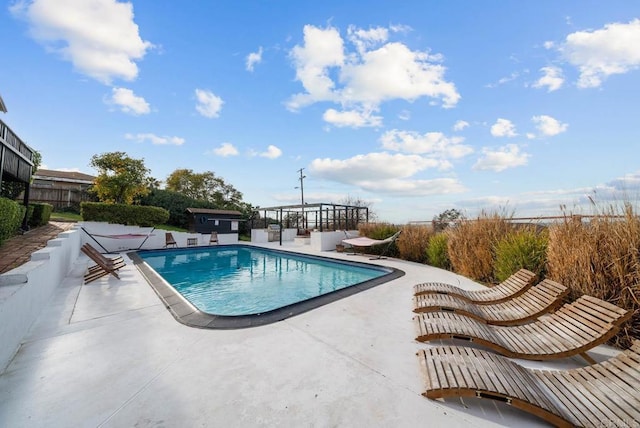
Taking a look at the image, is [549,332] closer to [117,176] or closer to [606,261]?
[606,261]

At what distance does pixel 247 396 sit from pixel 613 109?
345 inches

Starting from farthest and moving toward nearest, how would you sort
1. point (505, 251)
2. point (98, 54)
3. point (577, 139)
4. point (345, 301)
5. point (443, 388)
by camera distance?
point (577, 139) → point (98, 54) → point (505, 251) → point (345, 301) → point (443, 388)

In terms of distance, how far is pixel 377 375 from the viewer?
2.41 meters

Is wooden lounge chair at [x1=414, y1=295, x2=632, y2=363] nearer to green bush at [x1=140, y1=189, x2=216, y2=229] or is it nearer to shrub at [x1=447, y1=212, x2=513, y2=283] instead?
→ shrub at [x1=447, y1=212, x2=513, y2=283]

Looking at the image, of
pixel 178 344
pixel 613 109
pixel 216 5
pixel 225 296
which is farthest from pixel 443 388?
pixel 216 5

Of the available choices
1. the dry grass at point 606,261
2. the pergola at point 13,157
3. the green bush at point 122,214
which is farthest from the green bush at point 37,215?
the dry grass at point 606,261

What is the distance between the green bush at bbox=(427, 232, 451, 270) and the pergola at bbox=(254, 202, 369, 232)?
6.50m

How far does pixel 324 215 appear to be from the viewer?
16.7 meters

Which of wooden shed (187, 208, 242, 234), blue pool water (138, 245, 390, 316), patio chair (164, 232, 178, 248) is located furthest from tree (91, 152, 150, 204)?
blue pool water (138, 245, 390, 316)

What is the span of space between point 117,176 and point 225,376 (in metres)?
16.3

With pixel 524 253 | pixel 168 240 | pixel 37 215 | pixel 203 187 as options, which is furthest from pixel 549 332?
pixel 203 187

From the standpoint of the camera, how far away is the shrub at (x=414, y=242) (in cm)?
948

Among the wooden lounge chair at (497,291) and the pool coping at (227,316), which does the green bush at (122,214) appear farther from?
the wooden lounge chair at (497,291)

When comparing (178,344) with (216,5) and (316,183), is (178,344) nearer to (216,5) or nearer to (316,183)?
(216,5)
